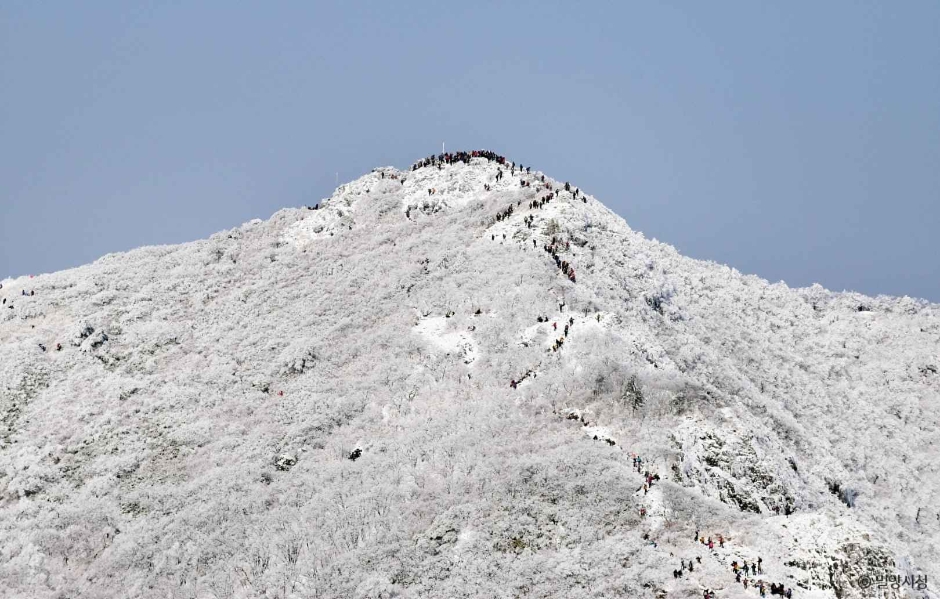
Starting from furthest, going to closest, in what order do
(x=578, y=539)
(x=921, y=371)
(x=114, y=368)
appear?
(x=921, y=371)
(x=114, y=368)
(x=578, y=539)

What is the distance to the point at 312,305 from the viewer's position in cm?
5253

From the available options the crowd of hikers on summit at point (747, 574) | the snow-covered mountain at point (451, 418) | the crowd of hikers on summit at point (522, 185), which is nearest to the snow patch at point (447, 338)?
the snow-covered mountain at point (451, 418)

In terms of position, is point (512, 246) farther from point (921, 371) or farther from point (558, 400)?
point (921, 371)

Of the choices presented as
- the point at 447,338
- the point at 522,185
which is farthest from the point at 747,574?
the point at 522,185

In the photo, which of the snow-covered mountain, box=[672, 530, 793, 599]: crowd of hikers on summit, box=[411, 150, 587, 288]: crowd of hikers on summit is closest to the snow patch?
the snow-covered mountain

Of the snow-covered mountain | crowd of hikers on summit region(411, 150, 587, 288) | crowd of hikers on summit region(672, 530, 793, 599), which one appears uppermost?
crowd of hikers on summit region(411, 150, 587, 288)

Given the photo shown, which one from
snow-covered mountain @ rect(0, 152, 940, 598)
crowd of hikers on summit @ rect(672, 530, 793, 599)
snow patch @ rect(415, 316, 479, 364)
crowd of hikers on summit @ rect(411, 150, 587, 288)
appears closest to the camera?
crowd of hikers on summit @ rect(672, 530, 793, 599)

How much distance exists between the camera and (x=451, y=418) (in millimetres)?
34781

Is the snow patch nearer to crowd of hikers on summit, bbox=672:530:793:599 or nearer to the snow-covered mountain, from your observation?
the snow-covered mountain

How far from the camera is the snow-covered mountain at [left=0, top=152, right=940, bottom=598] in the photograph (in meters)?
26.9

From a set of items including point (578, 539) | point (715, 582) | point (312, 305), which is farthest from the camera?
point (312, 305)

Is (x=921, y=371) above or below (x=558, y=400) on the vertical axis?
above

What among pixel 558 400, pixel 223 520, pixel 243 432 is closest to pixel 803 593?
pixel 558 400

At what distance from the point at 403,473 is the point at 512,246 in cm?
2333
